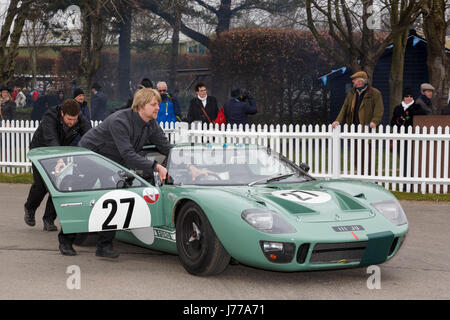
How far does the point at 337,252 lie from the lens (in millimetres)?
5914

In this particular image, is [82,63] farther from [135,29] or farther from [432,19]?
[135,29]

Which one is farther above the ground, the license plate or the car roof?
the car roof

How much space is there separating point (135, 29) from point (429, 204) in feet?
98.4

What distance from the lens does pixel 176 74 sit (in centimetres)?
3834

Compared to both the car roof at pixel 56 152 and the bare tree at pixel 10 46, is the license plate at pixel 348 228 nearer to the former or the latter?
the car roof at pixel 56 152

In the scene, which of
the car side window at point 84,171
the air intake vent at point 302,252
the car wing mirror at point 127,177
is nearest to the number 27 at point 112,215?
the car wing mirror at point 127,177

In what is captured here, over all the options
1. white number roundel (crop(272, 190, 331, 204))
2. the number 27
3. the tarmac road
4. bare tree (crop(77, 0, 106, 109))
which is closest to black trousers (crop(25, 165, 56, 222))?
the tarmac road

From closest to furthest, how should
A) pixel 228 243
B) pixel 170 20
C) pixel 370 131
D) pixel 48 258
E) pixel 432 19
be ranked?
pixel 228 243
pixel 48 258
pixel 370 131
pixel 432 19
pixel 170 20

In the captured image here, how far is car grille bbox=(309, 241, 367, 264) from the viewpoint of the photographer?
5.85 m

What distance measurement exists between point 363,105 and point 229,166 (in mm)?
6492

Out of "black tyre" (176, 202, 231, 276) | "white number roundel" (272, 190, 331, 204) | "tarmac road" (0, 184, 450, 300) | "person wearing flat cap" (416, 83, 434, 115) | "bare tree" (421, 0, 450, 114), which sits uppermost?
"bare tree" (421, 0, 450, 114)

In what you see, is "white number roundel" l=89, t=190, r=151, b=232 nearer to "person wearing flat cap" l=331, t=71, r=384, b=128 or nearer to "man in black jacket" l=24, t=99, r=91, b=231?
"man in black jacket" l=24, t=99, r=91, b=231

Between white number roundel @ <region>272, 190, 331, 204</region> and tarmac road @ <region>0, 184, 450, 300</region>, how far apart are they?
676 millimetres
